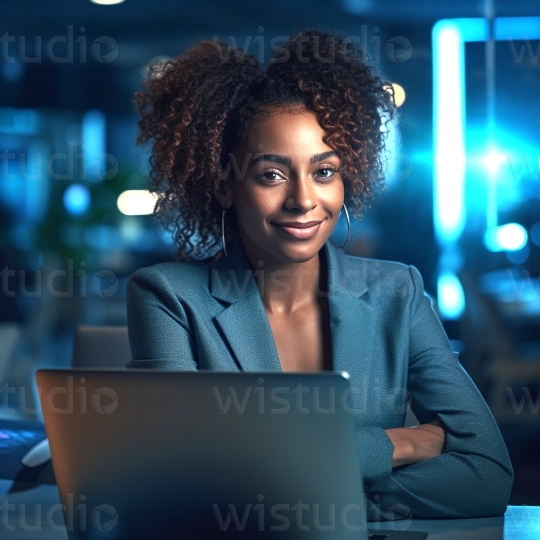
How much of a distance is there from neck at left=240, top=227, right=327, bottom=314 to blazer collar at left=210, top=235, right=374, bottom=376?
0.02m

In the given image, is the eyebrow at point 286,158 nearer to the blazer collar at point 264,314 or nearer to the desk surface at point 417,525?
the blazer collar at point 264,314

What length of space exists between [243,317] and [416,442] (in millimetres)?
370

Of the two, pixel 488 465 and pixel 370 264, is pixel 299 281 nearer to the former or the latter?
pixel 370 264

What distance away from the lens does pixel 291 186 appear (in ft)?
4.59

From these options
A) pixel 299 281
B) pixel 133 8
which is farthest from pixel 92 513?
pixel 133 8

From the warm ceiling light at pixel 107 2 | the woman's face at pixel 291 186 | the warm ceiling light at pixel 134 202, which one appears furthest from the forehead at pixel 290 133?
the warm ceiling light at pixel 134 202

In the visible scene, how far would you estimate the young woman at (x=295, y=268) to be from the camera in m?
1.37

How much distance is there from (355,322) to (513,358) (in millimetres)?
3292

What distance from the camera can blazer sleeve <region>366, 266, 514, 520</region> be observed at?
3.92 feet

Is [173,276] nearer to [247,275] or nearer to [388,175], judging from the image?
[247,275]

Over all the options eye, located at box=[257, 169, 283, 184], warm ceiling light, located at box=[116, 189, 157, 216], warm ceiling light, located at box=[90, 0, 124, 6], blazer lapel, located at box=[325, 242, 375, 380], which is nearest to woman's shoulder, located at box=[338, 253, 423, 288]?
blazer lapel, located at box=[325, 242, 375, 380]

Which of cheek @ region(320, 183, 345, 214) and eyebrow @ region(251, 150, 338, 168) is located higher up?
eyebrow @ region(251, 150, 338, 168)

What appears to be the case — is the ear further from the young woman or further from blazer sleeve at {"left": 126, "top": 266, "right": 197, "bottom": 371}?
blazer sleeve at {"left": 126, "top": 266, "right": 197, "bottom": 371}

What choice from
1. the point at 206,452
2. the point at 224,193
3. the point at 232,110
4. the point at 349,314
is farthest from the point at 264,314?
the point at 206,452
